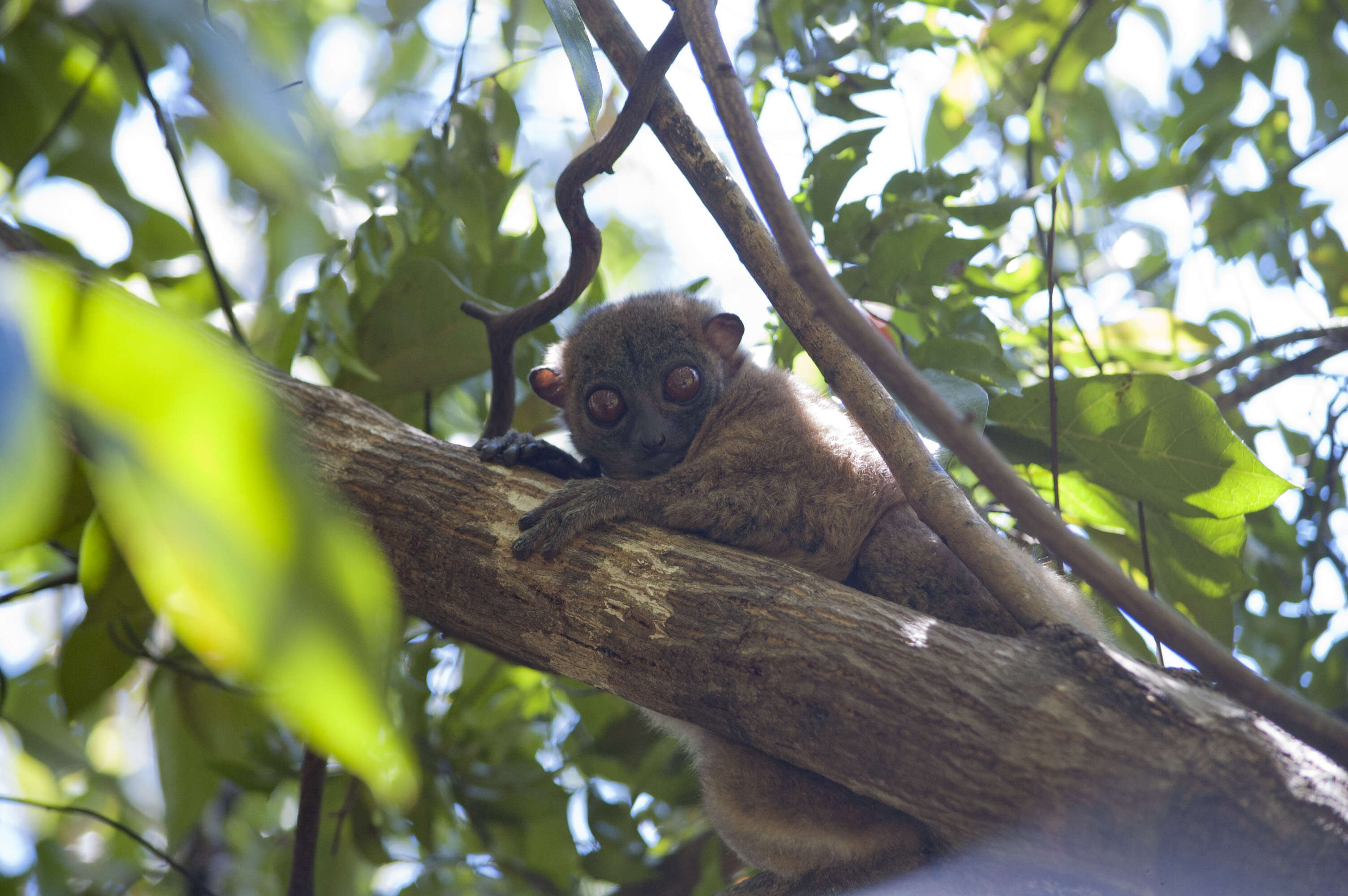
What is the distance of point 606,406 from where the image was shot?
338 cm

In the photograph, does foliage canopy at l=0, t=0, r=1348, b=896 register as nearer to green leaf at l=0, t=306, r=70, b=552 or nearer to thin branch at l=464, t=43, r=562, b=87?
thin branch at l=464, t=43, r=562, b=87

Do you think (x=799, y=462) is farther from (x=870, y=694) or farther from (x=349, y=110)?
(x=349, y=110)

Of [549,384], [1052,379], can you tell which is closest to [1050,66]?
[1052,379]

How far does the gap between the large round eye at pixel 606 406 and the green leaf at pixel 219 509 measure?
2770mm

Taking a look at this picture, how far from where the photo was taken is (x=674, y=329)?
3.60 m

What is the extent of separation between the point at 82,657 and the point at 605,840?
6.73ft

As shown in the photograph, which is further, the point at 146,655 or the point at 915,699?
the point at 146,655

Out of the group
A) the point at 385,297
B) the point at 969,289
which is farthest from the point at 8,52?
the point at 969,289

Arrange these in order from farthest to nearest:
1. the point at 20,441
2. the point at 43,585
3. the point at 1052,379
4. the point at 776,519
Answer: the point at 43,585 → the point at 776,519 → the point at 1052,379 → the point at 20,441

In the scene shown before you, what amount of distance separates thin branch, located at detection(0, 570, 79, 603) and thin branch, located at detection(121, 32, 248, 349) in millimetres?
1020

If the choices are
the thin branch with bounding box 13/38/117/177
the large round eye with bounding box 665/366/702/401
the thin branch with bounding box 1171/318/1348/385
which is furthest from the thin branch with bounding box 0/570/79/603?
the thin branch with bounding box 1171/318/1348/385

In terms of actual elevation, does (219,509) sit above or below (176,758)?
above

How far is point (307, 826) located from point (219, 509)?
300 cm

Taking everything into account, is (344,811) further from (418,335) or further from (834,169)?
(834,169)
